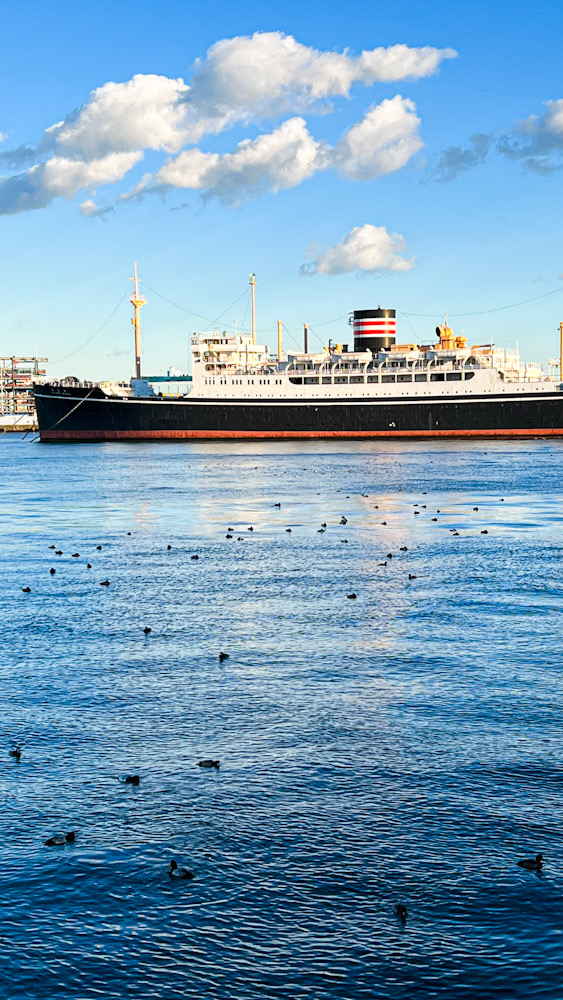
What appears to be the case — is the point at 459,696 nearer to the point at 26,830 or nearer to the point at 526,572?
the point at 26,830

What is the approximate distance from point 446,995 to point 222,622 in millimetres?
13073

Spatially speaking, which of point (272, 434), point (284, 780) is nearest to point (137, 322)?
point (272, 434)

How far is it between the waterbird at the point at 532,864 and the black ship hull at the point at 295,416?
127537 millimetres

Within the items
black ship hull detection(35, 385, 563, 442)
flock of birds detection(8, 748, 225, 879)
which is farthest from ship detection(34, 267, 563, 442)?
flock of birds detection(8, 748, 225, 879)

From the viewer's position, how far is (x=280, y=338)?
171m

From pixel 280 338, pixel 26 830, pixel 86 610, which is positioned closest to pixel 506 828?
pixel 26 830

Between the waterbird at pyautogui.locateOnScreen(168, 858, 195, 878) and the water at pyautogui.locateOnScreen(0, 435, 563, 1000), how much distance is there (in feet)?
0.31

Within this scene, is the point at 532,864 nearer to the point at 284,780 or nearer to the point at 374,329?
the point at 284,780

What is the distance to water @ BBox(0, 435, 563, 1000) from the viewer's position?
314 inches

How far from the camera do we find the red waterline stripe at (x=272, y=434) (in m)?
137

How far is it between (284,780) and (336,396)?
130 m

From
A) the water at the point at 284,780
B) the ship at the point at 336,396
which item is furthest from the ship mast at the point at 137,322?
the water at the point at 284,780

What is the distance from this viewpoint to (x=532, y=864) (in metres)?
9.28

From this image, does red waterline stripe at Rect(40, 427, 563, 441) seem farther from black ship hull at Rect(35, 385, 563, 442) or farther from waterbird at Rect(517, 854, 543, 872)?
waterbird at Rect(517, 854, 543, 872)
